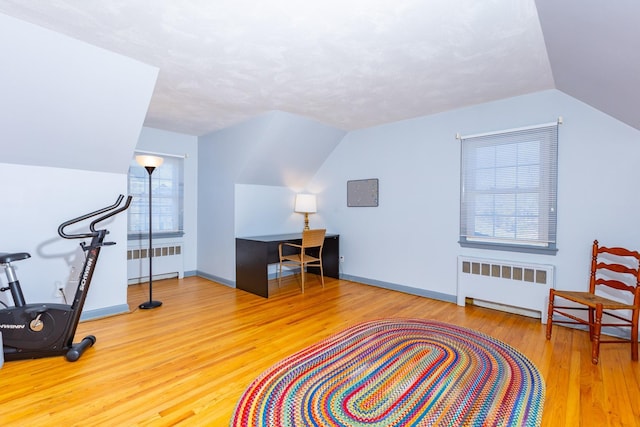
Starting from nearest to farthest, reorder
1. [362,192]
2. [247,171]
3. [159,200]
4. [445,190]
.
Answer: [445,190], [247,171], [362,192], [159,200]

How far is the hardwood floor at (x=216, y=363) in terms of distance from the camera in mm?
1717

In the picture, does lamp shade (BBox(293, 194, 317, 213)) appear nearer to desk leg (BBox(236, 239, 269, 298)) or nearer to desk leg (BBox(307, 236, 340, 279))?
desk leg (BBox(307, 236, 340, 279))

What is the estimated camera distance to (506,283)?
3.27 meters

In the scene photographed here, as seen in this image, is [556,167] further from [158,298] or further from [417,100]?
[158,298]

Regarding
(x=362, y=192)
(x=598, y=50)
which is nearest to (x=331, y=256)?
(x=362, y=192)

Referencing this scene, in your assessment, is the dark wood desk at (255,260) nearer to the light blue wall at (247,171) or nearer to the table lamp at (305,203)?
the light blue wall at (247,171)

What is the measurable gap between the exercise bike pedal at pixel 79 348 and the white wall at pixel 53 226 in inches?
26.7

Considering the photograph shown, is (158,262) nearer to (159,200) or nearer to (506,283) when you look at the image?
Answer: (159,200)

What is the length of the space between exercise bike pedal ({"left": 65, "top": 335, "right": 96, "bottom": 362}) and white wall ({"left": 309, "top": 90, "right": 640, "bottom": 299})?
128 inches

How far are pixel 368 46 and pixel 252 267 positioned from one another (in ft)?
9.62

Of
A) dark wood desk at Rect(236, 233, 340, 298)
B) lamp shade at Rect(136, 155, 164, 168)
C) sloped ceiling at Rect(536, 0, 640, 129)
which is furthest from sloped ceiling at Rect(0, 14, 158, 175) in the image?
sloped ceiling at Rect(536, 0, 640, 129)

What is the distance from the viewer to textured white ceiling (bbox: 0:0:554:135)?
5.89 feet

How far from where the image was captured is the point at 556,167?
9.86 feet

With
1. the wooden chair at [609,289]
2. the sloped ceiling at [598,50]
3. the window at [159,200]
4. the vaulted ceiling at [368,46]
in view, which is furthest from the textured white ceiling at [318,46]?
the wooden chair at [609,289]
